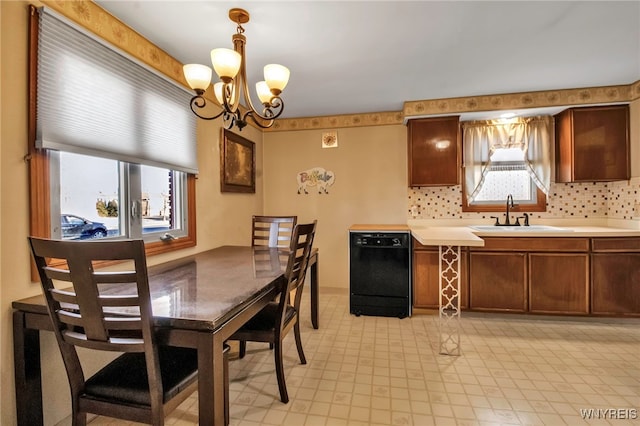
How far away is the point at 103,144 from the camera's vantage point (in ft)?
5.63

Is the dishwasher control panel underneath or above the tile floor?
above

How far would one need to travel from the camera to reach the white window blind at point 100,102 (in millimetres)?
1460

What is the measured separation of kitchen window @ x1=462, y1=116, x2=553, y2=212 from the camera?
3355mm

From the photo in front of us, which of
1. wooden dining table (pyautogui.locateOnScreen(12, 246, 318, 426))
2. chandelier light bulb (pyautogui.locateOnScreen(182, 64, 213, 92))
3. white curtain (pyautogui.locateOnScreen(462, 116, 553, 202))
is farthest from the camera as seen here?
white curtain (pyautogui.locateOnScreen(462, 116, 553, 202))

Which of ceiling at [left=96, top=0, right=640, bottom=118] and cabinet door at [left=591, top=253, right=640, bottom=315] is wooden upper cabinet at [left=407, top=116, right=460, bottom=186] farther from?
cabinet door at [left=591, top=253, right=640, bottom=315]

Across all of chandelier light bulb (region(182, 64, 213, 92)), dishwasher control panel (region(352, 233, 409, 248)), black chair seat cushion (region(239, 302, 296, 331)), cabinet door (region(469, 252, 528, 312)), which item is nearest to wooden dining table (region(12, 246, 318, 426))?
black chair seat cushion (region(239, 302, 296, 331))

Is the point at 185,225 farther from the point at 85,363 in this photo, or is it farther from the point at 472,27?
the point at 472,27

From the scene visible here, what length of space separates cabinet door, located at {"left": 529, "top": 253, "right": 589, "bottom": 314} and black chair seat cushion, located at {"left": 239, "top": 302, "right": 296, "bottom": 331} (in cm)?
239

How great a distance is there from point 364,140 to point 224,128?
5.55 ft

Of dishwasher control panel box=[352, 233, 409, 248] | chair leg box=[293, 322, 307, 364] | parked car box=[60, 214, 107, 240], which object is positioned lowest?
chair leg box=[293, 322, 307, 364]

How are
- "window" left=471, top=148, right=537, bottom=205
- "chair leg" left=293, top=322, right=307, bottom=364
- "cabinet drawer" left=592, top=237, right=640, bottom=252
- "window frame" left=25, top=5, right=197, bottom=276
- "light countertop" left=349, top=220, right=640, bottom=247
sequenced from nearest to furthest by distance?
"window frame" left=25, top=5, right=197, bottom=276 < "chair leg" left=293, top=322, right=307, bottom=364 < "light countertop" left=349, top=220, right=640, bottom=247 < "cabinet drawer" left=592, top=237, right=640, bottom=252 < "window" left=471, top=148, right=537, bottom=205

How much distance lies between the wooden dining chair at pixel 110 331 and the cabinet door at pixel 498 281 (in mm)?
2699

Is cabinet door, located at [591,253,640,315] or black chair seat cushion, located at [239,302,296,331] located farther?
cabinet door, located at [591,253,640,315]

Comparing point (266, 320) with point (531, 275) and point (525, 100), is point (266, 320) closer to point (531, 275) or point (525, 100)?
point (531, 275)
